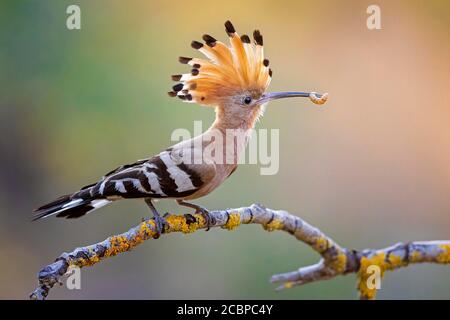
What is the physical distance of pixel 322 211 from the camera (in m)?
3.84

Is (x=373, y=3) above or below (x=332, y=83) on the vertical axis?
above

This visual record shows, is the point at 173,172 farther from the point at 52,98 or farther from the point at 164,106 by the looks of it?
the point at 52,98

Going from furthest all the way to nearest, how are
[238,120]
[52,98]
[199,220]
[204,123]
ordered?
[52,98], [204,123], [238,120], [199,220]

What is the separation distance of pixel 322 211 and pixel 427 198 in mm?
611

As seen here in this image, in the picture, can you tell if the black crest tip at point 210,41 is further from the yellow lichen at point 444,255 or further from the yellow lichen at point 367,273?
the yellow lichen at point 444,255

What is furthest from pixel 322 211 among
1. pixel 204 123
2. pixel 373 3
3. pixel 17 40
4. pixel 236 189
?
pixel 17 40

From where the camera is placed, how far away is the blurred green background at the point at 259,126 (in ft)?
12.4

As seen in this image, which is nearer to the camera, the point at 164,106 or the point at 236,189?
the point at 236,189

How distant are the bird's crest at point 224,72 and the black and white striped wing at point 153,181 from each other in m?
0.29

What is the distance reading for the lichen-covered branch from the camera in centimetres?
174

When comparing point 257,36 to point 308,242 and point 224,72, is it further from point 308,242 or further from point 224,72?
point 308,242

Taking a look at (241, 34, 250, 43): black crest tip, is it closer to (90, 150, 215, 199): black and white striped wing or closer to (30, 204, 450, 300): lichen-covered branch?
(90, 150, 215, 199): black and white striped wing

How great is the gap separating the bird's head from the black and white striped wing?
301 mm

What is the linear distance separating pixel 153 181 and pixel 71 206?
247 millimetres
